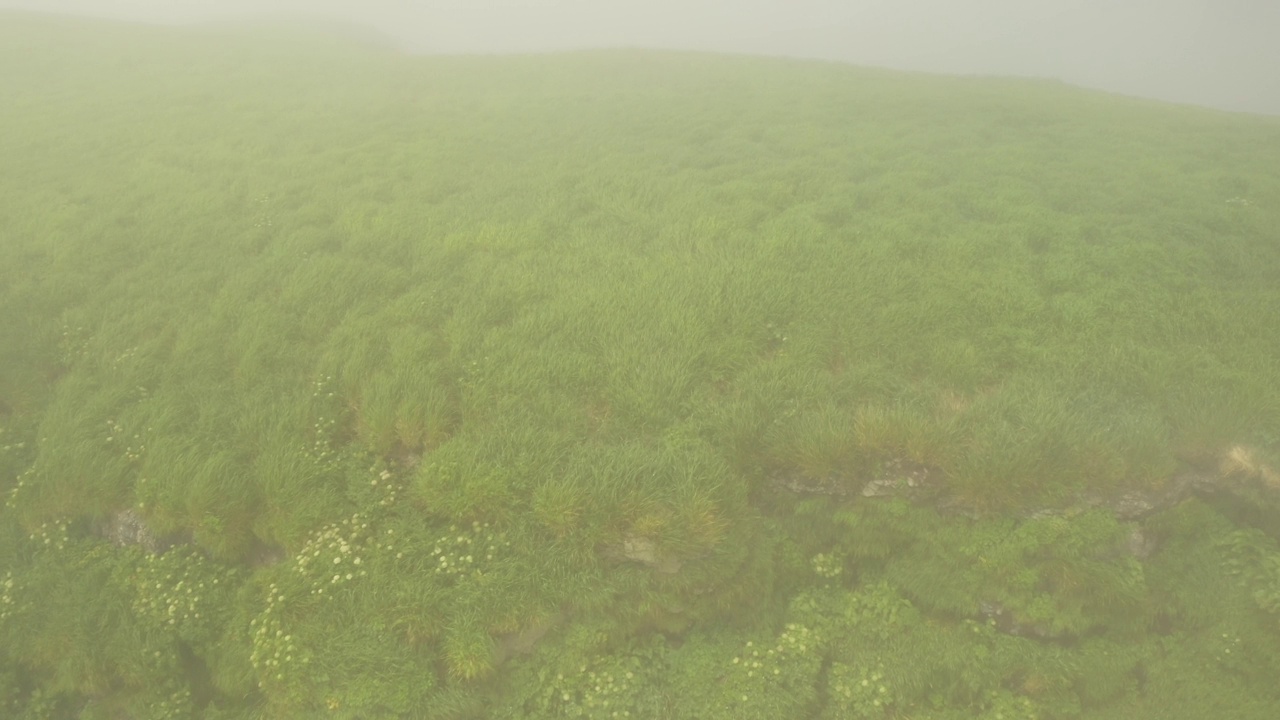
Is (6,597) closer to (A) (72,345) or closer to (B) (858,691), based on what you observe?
(A) (72,345)

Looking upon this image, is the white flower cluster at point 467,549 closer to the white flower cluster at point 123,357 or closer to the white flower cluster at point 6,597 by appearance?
the white flower cluster at point 6,597

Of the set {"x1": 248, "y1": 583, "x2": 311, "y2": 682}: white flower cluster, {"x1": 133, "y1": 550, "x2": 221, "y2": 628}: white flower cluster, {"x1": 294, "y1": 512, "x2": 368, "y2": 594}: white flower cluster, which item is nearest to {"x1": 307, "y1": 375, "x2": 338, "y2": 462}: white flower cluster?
{"x1": 294, "y1": 512, "x2": 368, "y2": 594}: white flower cluster

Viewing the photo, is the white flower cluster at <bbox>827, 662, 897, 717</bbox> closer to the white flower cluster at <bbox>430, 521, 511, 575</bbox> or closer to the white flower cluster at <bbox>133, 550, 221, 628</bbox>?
the white flower cluster at <bbox>430, 521, 511, 575</bbox>

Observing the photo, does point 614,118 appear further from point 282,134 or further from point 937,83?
point 937,83

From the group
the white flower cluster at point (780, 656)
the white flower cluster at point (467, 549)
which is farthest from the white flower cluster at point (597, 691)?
the white flower cluster at point (467, 549)

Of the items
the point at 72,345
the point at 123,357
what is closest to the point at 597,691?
the point at 123,357

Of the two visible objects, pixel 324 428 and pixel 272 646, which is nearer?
pixel 272 646

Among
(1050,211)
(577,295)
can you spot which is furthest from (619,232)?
(1050,211)
